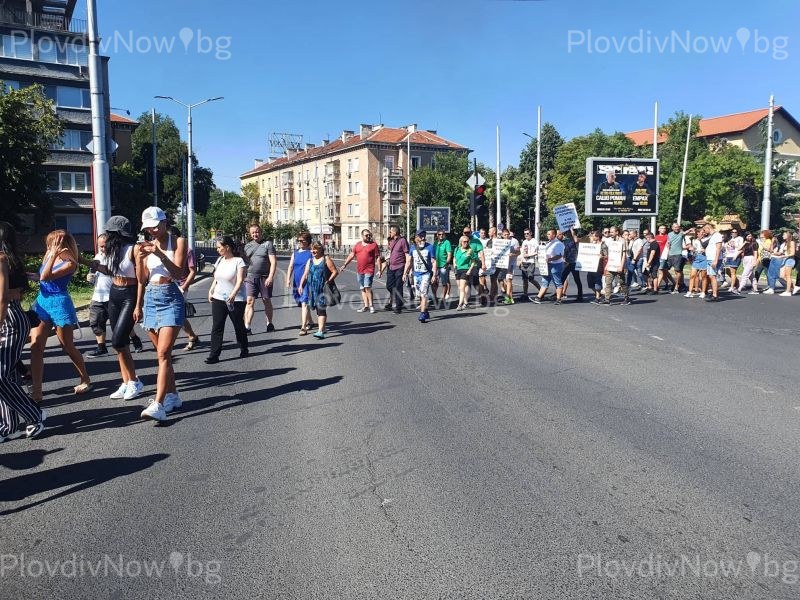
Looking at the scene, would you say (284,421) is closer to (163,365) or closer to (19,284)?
(163,365)

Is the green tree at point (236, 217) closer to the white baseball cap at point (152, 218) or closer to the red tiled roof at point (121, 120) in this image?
the red tiled roof at point (121, 120)

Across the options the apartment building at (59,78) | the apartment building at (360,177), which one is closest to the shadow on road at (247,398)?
the apartment building at (59,78)

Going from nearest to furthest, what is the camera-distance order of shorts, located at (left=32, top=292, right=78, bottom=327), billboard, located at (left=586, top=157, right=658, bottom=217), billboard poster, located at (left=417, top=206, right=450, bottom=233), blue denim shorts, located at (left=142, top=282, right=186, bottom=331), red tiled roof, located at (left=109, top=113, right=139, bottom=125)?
blue denim shorts, located at (left=142, top=282, right=186, bottom=331) → shorts, located at (left=32, top=292, right=78, bottom=327) → billboard, located at (left=586, top=157, right=658, bottom=217) → billboard poster, located at (left=417, top=206, right=450, bottom=233) → red tiled roof, located at (left=109, top=113, right=139, bottom=125)

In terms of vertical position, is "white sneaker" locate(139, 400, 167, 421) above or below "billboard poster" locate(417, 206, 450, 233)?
below

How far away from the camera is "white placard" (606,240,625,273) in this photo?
569 inches

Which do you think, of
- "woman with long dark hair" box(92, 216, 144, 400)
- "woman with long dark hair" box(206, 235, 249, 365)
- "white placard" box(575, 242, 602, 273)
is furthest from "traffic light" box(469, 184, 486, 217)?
"woman with long dark hair" box(92, 216, 144, 400)

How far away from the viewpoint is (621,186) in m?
30.9

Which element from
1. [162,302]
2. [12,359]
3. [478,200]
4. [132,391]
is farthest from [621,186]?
[12,359]

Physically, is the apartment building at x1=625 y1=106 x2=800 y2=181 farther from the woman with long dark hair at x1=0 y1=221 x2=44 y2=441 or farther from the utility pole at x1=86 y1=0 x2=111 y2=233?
the woman with long dark hair at x1=0 y1=221 x2=44 y2=441

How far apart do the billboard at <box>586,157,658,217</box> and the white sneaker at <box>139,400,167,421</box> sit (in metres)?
27.7

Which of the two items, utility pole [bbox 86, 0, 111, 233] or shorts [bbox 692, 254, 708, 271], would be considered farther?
shorts [bbox 692, 254, 708, 271]

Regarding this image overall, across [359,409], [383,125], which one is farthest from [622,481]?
[383,125]

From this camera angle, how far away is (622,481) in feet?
14.0

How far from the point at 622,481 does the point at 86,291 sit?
18.5 metres
